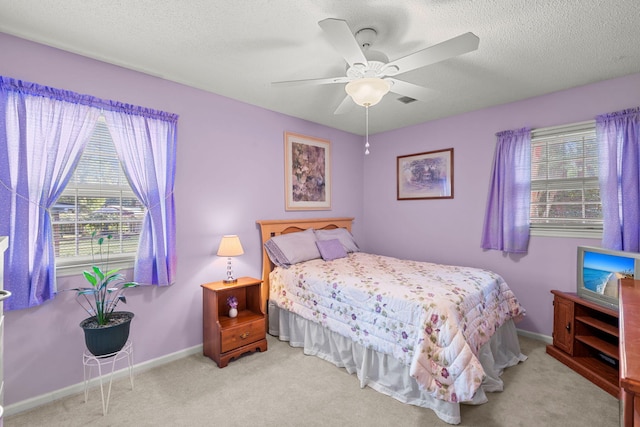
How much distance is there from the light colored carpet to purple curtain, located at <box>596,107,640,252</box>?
1.27 m

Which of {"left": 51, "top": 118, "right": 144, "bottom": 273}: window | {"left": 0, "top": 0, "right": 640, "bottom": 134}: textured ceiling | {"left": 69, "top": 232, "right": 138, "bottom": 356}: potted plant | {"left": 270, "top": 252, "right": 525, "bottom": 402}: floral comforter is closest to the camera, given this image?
{"left": 0, "top": 0, "right": 640, "bottom": 134}: textured ceiling

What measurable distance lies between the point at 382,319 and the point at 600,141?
2.61 metres

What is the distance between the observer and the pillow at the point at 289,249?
11.1ft

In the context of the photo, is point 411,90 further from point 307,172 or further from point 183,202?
point 183,202

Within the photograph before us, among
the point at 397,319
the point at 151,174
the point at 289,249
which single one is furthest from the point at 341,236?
the point at 151,174

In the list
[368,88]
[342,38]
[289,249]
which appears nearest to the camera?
[342,38]

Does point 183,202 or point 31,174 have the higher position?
point 31,174

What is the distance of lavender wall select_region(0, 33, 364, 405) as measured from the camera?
7.01 ft

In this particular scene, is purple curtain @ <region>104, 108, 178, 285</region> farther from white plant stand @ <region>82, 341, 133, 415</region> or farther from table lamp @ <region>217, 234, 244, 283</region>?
white plant stand @ <region>82, 341, 133, 415</region>

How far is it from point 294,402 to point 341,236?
88.1 inches

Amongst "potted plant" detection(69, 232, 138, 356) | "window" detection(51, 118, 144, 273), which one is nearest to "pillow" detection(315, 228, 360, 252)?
"window" detection(51, 118, 144, 273)

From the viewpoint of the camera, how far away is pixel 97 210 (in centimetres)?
246

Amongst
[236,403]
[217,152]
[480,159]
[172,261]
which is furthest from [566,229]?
[172,261]

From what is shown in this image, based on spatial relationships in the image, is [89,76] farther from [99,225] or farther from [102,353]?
[102,353]
